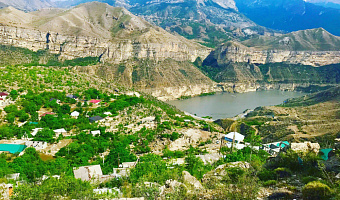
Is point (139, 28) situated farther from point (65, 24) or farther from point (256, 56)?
point (256, 56)

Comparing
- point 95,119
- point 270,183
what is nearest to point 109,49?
point 95,119

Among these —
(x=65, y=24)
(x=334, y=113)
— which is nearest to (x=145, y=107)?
(x=334, y=113)

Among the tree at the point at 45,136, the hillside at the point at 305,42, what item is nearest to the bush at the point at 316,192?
the tree at the point at 45,136

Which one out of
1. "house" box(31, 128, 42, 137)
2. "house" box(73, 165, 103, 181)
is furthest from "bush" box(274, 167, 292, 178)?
"house" box(31, 128, 42, 137)

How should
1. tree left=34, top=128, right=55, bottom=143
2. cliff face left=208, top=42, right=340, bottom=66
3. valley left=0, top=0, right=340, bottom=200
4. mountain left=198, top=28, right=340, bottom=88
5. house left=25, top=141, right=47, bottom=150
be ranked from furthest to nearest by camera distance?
cliff face left=208, top=42, right=340, bottom=66 < mountain left=198, top=28, right=340, bottom=88 < tree left=34, top=128, right=55, bottom=143 < house left=25, top=141, right=47, bottom=150 < valley left=0, top=0, right=340, bottom=200

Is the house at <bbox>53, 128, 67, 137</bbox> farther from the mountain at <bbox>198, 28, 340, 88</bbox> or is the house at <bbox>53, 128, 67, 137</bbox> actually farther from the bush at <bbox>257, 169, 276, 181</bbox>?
the mountain at <bbox>198, 28, 340, 88</bbox>

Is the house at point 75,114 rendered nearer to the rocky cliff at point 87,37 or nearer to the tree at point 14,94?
the tree at point 14,94
